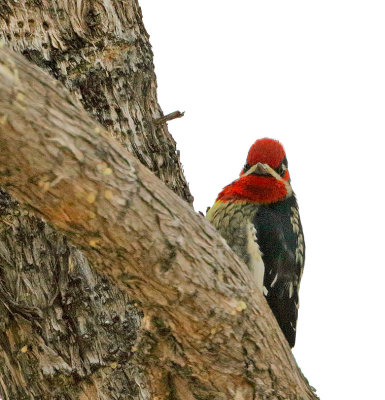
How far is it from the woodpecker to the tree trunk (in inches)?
41.2

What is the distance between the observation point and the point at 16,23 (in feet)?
9.96

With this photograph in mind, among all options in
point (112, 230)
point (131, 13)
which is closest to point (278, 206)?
point (131, 13)

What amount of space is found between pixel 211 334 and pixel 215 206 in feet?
5.76

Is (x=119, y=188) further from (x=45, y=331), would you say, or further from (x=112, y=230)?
(x=45, y=331)

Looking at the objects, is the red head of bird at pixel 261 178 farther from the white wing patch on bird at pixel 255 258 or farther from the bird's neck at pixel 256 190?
the white wing patch on bird at pixel 255 258

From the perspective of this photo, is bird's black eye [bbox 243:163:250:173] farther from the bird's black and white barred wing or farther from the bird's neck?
the bird's black and white barred wing

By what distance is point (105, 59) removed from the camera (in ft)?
10.5

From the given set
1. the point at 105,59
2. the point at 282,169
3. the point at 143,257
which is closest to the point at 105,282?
the point at 143,257

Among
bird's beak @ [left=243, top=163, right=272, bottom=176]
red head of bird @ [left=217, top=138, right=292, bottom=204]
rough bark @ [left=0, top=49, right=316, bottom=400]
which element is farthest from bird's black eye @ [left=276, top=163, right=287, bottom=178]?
rough bark @ [left=0, top=49, right=316, bottom=400]

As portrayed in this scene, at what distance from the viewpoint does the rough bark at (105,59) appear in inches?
120

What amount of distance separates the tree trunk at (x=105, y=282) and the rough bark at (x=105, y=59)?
62mm

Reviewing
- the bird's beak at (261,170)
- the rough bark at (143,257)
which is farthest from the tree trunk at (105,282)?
the bird's beak at (261,170)

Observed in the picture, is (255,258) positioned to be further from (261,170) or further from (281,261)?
(261,170)

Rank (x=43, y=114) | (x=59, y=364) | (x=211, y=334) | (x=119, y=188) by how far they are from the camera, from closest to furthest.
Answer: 1. (x=43, y=114)
2. (x=119, y=188)
3. (x=211, y=334)
4. (x=59, y=364)
